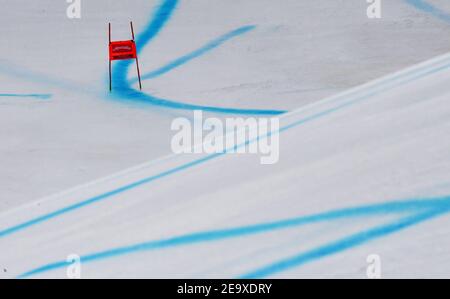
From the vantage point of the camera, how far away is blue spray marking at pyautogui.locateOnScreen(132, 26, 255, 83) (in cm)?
411

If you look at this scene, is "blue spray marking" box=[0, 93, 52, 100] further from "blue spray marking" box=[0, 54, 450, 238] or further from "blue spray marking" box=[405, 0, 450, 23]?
"blue spray marking" box=[405, 0, 450, 23]

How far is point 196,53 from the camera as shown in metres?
4.40

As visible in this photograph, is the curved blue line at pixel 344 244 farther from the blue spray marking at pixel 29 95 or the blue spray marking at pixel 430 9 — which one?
the blue spray marking at pixel 430 9

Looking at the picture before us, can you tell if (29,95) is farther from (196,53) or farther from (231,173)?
(231,173)

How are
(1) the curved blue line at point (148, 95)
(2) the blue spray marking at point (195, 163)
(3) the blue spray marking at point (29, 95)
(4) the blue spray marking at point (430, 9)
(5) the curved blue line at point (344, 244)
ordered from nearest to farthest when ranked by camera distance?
(5) the curved blue line at point (344, 244), (2) the blue spray marking at point (195, 163), (1) the curved blue line at point (148, 95), (3) the blue spray marking at point (29, 95), (4) the blue spray marking at point (430, 9)

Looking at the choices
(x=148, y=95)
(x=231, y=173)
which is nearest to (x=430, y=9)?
(x=148, y=95)

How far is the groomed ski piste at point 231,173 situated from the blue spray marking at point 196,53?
17 mm

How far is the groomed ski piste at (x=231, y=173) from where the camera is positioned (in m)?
1.38

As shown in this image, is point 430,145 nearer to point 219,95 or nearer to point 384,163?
point 384,163

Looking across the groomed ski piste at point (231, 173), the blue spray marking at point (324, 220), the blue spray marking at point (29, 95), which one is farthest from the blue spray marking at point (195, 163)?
the blue spray marking at point (29, 95)

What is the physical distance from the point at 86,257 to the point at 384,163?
0.61 metres

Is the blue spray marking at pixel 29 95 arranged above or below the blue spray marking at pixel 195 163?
above

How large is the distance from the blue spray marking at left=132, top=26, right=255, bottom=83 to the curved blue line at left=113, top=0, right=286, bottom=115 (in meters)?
0.11

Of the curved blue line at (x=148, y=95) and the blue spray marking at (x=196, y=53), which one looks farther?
the blue spray marking at (x=196, y=53)
